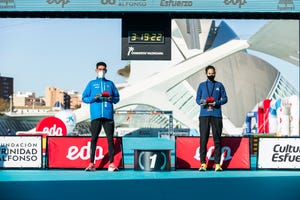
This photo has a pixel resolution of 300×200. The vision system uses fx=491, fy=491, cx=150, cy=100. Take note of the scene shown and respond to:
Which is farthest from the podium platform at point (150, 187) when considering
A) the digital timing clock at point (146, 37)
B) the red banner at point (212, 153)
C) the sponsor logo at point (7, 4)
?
the sponsor logo at point (7, 4)

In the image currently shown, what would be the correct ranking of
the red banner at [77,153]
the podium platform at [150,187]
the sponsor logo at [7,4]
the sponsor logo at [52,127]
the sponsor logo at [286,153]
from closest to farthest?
the podium platform at [150,187] < the red banner at [77,153] < the sponsor logo at [286,153] < the sponsor logo at [7,4] < the sponsor logo at [52,127]

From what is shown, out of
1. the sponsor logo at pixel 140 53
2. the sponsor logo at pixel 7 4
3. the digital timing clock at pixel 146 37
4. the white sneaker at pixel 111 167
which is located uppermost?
the sponsor logo at pixel 7 4

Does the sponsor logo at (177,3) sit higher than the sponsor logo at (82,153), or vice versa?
the sponsor logo at (177,3)

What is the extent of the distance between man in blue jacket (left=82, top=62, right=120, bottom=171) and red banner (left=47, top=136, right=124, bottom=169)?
46 centimetres

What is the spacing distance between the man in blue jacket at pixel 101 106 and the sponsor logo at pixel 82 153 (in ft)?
1.67

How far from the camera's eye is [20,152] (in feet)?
25.6

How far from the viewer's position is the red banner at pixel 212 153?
784cm

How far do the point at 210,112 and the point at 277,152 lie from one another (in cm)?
150

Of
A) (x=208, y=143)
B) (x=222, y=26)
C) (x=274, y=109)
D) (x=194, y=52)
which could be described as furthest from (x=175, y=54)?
(x=208, y=143)

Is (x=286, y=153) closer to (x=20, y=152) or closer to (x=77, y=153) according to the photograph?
(x=77, y=153)

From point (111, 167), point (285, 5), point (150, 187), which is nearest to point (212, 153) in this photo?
point (111, 167)

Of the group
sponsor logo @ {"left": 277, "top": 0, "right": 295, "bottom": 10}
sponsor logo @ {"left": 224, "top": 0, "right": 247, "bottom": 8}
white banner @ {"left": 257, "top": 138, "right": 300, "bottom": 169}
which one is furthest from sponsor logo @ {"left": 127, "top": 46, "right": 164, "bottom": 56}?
white banner @ {"left": 257, "top": 138, "right": 300, "bottom": 169}

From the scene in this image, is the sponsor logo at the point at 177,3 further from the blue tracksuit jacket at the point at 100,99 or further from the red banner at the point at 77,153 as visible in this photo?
the red banner at the point at 77,153

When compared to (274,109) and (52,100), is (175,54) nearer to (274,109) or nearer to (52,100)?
(274,109)
